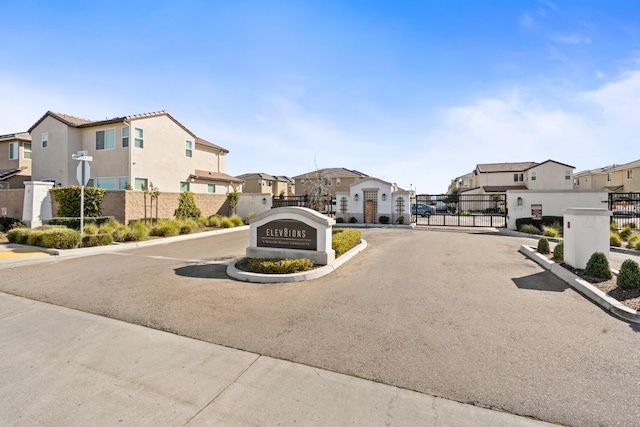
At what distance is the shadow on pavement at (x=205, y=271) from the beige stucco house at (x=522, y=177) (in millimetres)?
45698

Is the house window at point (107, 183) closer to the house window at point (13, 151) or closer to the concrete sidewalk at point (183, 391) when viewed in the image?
the house window at point (13, 151)

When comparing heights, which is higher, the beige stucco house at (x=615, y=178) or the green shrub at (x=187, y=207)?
the beige stucco house at (x=615, y=178)

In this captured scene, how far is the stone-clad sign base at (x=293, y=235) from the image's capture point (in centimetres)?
927

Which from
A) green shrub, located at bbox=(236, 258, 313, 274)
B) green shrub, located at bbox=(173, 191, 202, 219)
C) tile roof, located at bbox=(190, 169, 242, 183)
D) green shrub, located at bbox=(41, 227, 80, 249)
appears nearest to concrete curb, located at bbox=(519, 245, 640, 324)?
green shrub, located at bbox=(236, 258, 313, 274)

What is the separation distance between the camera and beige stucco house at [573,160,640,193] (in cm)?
4338

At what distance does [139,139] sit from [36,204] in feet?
23.4

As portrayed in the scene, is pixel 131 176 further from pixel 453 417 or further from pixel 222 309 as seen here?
pixel 453 417

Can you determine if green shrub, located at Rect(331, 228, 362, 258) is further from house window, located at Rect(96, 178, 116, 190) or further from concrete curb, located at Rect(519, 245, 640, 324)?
house window, located at Rect(96, 178, 116, 190)

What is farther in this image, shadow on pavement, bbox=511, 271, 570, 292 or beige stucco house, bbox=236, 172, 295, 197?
beige stucco house, bbox=236, 172, 295, 197

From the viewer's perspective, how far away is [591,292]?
6449mm

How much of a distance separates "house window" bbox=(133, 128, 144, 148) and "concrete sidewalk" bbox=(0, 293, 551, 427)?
19.3m

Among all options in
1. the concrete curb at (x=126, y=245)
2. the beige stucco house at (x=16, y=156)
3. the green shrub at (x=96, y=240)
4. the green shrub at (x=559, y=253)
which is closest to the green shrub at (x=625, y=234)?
the green shrub at (x=559, y=253)

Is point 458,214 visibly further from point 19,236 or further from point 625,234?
point 19,236

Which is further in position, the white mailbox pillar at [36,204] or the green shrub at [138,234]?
the white mailbox pillar at [36,204]
